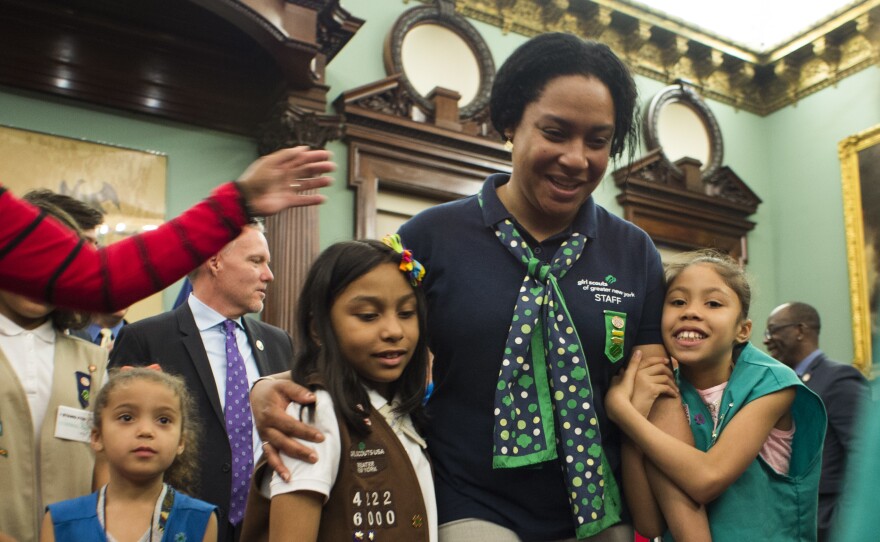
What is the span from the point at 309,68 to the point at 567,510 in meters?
3.96

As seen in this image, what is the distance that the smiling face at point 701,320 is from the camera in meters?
1.91

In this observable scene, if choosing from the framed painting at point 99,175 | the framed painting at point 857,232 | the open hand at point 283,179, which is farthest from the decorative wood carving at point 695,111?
the open hand at point 283,179

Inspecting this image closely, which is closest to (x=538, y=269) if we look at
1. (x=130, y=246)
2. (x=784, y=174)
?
(x=130, y=246)

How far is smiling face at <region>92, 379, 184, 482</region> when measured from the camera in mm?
2312

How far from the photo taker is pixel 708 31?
27.3 ft

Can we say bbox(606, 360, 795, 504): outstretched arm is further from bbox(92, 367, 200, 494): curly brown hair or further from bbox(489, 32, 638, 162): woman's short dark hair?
bbox(92, 367, 200, 494): curly brown hair

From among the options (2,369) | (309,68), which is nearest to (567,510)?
(2,369)

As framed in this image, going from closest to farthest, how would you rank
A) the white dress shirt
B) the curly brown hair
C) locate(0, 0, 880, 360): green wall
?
1. the curly brown hair
2. the white dress shirt
3. locate(0, 0, 880, 360): green wall

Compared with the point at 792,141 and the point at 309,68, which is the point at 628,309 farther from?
the point at 792,141

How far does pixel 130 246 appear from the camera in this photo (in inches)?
62.2

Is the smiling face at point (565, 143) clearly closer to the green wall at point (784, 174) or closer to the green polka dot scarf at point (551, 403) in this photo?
the green polka dot scarf at point (551, 403)

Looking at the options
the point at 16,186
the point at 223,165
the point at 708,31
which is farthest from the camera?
the point at 708,31

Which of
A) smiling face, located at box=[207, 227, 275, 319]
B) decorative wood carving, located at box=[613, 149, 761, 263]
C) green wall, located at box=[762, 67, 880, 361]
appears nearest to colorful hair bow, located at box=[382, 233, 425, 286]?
smiling face, located at box=[207, 227, 275, 319]

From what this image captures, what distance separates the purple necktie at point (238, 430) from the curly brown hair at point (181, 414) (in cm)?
25
